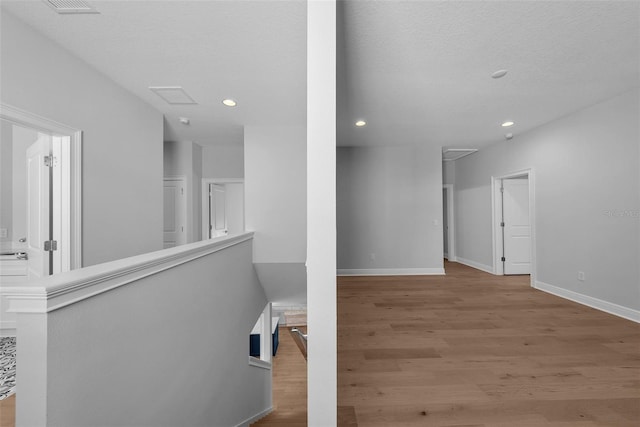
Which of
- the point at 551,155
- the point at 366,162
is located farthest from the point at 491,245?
the point at 366,162

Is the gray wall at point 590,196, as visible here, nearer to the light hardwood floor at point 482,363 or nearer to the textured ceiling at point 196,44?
the light hardwood floor at point 482,363

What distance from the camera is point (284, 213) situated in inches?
156

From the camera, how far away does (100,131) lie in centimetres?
264

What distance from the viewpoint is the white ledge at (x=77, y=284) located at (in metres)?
0.81

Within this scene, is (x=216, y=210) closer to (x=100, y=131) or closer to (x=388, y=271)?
(x=100, y=131)

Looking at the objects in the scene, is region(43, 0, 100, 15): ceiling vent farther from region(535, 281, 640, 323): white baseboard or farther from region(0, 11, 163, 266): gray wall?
region(535, 281, 640, 323): white baseboard

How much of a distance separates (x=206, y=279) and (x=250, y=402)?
2.01m

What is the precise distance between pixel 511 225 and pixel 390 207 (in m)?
2.26

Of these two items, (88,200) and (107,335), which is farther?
(88,200)

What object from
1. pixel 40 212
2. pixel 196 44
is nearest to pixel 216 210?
pixel 40 212

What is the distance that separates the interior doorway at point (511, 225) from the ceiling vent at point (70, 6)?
5891 millimetres

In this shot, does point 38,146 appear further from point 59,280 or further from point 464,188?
point 464,188

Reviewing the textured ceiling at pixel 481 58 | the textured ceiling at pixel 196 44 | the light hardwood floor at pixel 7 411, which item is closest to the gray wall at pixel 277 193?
the textured ceiling at pixel 196 44

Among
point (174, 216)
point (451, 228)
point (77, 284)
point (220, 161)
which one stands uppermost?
point (220, 161)
